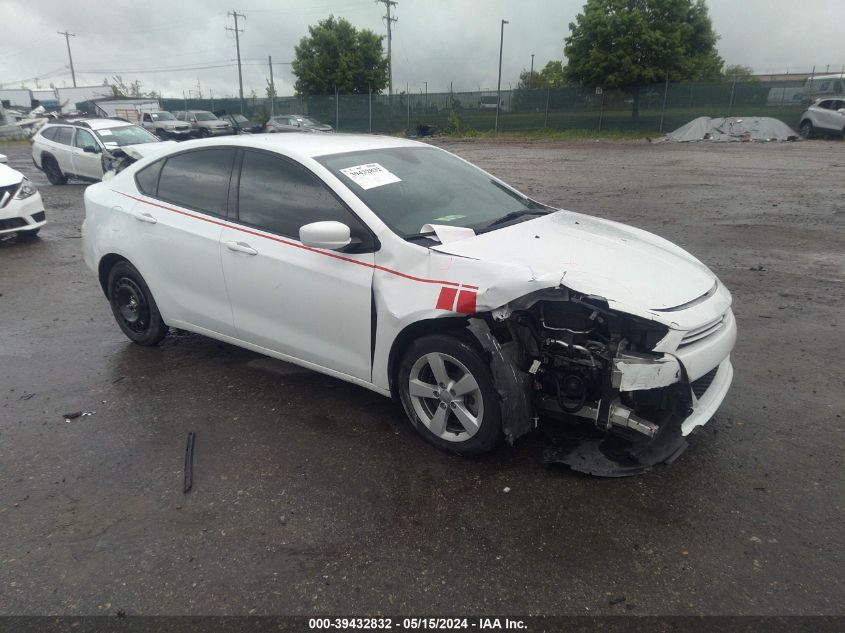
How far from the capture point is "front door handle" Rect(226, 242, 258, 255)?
12.8ft

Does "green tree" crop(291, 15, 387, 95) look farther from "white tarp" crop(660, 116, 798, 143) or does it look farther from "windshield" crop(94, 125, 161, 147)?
"windshield" crop(94, 125, 161, 147)

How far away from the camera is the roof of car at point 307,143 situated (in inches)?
157

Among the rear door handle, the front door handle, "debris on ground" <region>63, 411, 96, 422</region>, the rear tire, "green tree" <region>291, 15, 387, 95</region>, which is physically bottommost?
"debris on ground" <region>63, 411, 96, 422</region>

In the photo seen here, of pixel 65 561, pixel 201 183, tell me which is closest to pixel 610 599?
pixel 65 561

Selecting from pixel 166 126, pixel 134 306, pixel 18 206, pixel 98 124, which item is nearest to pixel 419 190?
pixel 134 306

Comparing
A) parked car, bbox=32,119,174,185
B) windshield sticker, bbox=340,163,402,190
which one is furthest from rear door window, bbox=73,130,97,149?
windshield sticker, bbox=340,163,402,190

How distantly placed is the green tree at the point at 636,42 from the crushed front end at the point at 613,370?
34438mm

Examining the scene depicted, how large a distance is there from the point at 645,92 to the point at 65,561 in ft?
119

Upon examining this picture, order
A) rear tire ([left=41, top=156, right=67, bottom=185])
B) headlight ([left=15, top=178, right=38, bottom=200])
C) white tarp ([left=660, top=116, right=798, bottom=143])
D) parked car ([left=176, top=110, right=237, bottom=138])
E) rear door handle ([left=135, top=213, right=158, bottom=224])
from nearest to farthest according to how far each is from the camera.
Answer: rear door handle ([left=135, top=213, right=158, bottom=224]) → headlight ([left=15, top=178, right=38, bottom=200]) → rear tire ([left=41, top=156, right=67, bottom=185]) → white tarp ([left=660, top=116, right=798, bottom=143]) → parked car ([left=176, top=110, right=237, bottom=138])

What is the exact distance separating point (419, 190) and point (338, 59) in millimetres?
50452

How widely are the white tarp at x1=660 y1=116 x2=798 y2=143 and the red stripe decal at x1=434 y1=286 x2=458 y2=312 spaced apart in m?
29.9

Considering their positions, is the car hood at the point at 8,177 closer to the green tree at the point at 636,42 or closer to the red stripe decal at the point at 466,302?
the red stripe decal at the point at 466,302

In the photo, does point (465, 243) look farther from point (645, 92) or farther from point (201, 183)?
point (645, 92)

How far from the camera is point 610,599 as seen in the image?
7.88 feet
